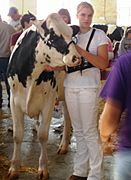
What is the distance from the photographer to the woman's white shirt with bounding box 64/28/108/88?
313cm

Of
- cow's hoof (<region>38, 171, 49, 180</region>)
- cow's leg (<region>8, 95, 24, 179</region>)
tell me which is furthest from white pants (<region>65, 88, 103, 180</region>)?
cow's leg (<region>8, 95, 24, 179</region>)

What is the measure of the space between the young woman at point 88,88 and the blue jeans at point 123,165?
1352 millimetres

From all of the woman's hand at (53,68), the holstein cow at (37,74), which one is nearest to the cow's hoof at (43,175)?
the holstein cow at (37,74)

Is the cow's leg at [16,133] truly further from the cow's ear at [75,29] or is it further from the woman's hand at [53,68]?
the cow's ear at [75,29]

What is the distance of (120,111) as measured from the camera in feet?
5.88

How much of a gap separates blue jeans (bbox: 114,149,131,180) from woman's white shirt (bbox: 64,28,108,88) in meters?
1.38

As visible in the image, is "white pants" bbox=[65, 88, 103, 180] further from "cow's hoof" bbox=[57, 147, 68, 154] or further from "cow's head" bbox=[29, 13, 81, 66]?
"cow's hoof" bbox=[57, 147, 68, 154]

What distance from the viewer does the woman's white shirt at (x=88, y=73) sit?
10.3 feet

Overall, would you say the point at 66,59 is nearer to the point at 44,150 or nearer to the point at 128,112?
the point at 44,150

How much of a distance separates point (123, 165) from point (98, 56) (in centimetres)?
142

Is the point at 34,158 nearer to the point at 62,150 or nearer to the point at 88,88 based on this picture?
the point at 62,150

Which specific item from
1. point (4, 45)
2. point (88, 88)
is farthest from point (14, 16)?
point (88, 88)

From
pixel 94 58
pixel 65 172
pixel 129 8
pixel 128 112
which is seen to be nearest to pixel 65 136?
pixel 65 172

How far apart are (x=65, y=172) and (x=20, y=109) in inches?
30.3
